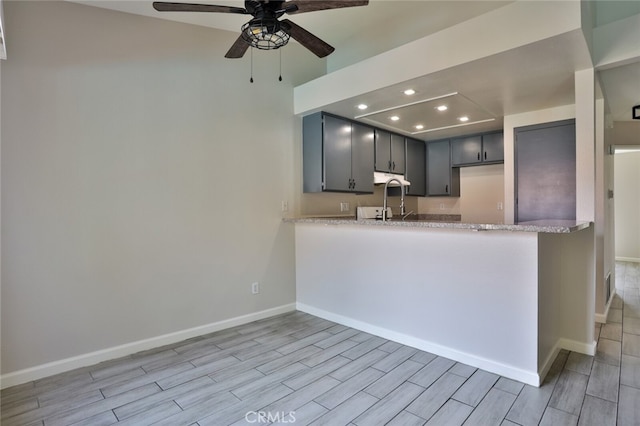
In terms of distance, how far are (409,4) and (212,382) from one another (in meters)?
3.67

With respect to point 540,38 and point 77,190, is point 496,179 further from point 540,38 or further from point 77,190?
point 77,190

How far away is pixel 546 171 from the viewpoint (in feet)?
11.5

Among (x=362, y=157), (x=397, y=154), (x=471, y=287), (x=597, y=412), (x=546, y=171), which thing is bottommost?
(x=597, y=412)

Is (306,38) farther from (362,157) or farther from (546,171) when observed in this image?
(546,171)

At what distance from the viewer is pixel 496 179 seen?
4910mm

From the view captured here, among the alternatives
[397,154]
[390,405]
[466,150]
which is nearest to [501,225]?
[390,405]

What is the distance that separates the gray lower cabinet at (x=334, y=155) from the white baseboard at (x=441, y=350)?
1458 millimetres

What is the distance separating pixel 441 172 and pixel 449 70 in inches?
115

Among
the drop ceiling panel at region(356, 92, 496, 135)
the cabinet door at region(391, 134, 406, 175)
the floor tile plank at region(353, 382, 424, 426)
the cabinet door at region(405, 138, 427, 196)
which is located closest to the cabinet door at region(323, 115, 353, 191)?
the drop ceiling panel at region(356, 92, 496, 135)

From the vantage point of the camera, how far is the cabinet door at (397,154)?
4.74 m

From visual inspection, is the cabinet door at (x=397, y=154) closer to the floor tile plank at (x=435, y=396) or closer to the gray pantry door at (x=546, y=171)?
the gray pantry door at (x=546, y=171)

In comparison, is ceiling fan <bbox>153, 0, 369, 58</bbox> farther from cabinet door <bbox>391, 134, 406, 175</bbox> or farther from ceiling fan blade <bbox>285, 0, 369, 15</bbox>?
cabinet door <bbox>391, 134, 406, 175</bbox>

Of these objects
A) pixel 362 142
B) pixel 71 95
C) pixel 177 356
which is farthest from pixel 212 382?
pixel 362 142

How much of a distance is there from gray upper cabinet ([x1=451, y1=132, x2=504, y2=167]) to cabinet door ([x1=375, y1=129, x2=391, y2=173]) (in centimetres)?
117
